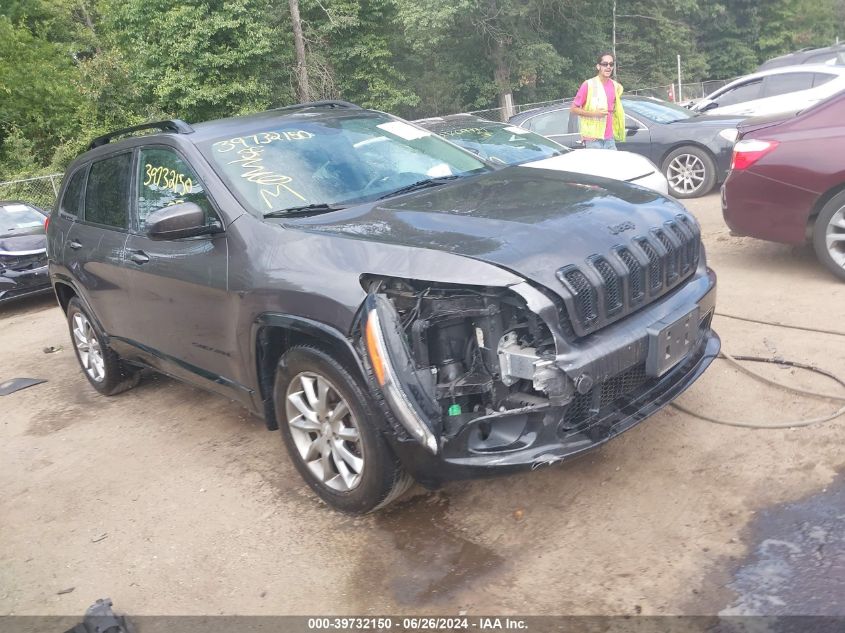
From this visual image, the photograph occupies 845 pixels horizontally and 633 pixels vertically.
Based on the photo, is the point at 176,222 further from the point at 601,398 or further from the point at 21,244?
the point at 21,244

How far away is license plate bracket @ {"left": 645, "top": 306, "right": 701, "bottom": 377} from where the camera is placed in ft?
10.3

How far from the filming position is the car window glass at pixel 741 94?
12359mm

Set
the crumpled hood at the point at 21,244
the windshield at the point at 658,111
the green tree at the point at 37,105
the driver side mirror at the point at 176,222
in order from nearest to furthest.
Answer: the driver side mirror at the point at 176,222 < the crumpled hood at the point at 21,244 < the windshield at the point at 658,111 < the green tree at the point at 37,105

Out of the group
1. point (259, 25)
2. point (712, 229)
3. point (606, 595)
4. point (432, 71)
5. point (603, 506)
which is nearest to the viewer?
point (606, 595)

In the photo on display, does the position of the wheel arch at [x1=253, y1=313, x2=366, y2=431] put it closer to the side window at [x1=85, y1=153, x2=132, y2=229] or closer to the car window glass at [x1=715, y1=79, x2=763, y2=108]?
the side window at [x1=85, y1=153, x2=132, y2=229]

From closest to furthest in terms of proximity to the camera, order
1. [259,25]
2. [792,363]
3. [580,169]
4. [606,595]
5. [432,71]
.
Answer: [606,595] < [792,363] < [580,169] < [259,25] < [432,71]

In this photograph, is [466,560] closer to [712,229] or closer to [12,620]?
[12,620]

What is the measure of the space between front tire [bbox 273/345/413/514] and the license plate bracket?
1.15 m

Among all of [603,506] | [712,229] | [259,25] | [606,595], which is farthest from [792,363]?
[259,25]

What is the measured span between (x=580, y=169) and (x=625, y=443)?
411 centimetres

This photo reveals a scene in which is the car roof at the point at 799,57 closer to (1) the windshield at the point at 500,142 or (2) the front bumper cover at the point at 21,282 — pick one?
(1) the windshield at the point at 500,142

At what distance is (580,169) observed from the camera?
7.39 m

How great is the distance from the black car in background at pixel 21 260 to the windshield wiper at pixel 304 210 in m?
6.95

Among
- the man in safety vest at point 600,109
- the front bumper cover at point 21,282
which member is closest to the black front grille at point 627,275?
the man in safety vest at point 600,109
